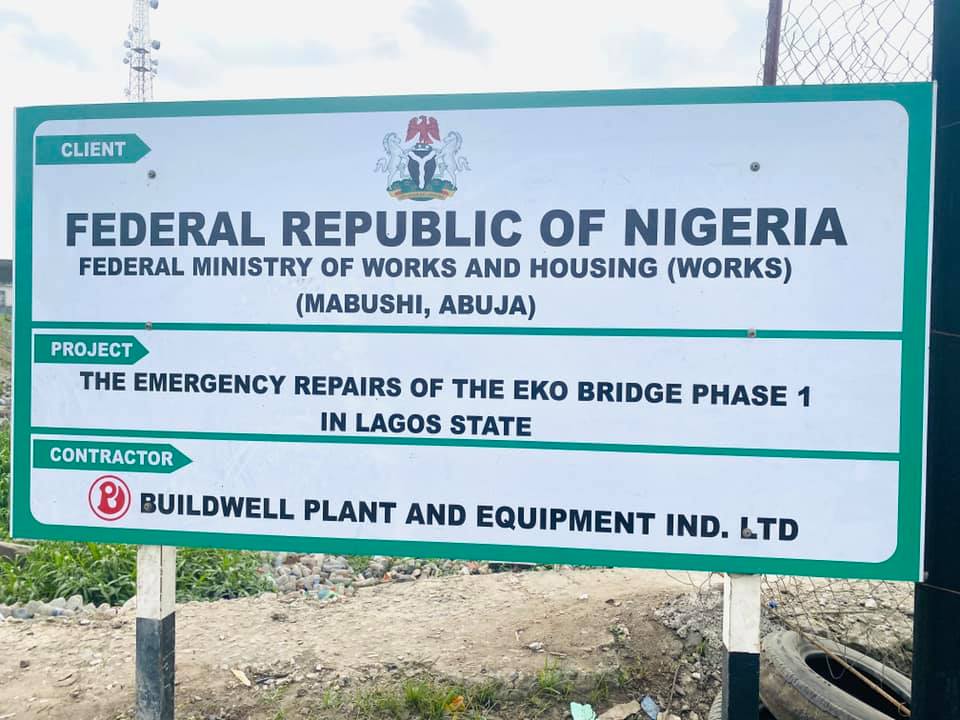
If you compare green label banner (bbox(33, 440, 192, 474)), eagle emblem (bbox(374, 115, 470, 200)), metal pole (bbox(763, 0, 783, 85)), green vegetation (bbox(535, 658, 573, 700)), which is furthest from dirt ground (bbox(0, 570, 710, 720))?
metal pole (bbox(763, 0, 783, 85))

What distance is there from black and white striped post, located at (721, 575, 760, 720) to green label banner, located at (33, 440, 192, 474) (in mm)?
1762

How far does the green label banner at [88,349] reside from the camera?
245 cm

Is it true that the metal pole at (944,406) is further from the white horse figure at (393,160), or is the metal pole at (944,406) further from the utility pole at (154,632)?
the utility pole at (154,632)

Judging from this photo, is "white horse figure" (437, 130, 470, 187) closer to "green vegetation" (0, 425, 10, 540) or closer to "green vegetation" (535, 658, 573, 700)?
"green vegetation" (535, 658, 573, 700)

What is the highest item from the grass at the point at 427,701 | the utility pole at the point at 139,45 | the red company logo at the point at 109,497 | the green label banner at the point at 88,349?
the utility pole at the point at 139,45

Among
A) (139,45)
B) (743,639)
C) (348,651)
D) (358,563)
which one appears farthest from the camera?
(139,45)

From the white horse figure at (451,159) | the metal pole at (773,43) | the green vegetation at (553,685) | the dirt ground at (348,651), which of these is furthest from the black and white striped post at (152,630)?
the metal pole at (773,43)

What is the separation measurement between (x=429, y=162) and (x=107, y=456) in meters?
1.43

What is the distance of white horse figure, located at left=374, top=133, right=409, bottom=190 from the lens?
7.58ft

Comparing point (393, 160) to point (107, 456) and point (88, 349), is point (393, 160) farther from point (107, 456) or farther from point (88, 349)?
point (107, 456)

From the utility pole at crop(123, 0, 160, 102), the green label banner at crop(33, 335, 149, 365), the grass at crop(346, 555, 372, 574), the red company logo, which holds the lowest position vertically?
the grass at crop(346, 555, 372, 574)

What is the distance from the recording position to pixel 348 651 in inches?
134

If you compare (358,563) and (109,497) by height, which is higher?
(109,497)

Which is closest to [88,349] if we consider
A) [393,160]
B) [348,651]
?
[393,160]
